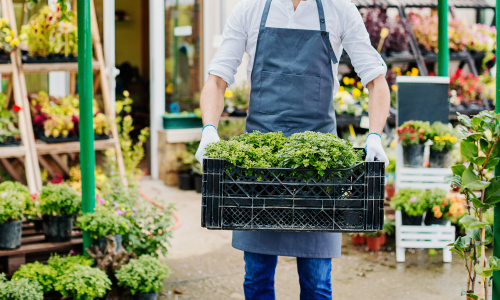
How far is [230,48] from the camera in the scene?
2.37m

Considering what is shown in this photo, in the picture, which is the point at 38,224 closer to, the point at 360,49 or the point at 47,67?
the point at 47,67

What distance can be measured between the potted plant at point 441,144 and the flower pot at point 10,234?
116 inches

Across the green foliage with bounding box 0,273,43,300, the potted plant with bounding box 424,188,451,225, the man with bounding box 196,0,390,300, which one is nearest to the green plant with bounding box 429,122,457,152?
the potted plant with bounding box 424,188,451,225

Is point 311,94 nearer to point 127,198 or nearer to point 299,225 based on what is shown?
point 299,225

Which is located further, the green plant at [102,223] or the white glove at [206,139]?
the green plant at [102,223]

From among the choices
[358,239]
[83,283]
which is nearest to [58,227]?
[83,283]

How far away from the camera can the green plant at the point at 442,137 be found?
14.0 feet

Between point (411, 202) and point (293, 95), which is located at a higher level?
point (293, 95)

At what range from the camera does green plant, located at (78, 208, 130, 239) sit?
3.30 m

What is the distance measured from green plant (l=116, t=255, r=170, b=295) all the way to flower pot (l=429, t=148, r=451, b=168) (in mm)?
2289

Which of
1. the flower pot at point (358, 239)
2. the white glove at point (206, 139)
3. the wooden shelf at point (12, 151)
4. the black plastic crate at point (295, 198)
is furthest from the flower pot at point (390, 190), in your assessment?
the black plastic crate at point (295, 198)

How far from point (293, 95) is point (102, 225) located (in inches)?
60.9

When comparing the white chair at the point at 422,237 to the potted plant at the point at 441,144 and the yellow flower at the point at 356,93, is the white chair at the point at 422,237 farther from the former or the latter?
the yellow flower at the point at 356,93

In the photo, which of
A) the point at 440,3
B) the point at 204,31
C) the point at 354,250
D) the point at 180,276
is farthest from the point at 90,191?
the point at 204,31
